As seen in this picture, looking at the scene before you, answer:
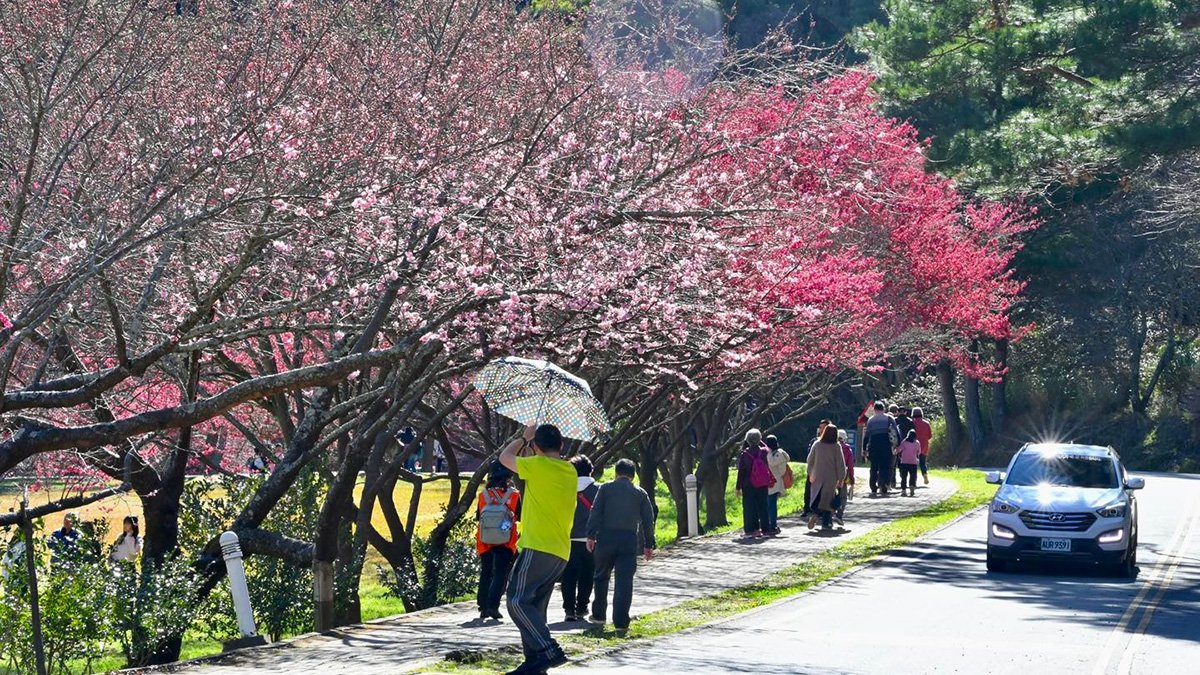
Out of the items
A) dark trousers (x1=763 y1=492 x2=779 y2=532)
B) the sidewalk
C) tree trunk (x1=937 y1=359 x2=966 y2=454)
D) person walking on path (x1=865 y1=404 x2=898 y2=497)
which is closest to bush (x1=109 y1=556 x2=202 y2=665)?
the sidewalk

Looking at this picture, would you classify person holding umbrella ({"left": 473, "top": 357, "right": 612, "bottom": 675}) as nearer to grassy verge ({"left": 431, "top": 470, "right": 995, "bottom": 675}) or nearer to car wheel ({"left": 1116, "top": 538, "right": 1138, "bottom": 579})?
grassy verge ({"left": 431, "top": 470, "right": 995, "bottom": 675})

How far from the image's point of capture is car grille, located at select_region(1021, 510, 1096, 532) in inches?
779

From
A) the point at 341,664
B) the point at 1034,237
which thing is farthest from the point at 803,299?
the point at 1034,237

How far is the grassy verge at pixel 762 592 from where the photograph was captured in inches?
508

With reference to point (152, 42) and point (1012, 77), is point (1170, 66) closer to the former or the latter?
point (1012, 77)

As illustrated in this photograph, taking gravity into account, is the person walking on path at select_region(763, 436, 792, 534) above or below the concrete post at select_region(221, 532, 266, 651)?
above

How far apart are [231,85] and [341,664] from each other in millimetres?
4720

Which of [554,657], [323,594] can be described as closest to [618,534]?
[323,594]

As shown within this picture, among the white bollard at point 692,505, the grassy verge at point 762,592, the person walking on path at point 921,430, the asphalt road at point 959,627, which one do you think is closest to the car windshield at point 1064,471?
the asphalt road at point 959,627

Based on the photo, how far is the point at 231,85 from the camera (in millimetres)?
13578

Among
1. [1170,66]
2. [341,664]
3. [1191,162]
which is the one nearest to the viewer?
[341,664]

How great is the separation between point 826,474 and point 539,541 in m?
14.3

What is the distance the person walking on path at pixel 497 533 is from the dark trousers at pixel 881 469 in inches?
718

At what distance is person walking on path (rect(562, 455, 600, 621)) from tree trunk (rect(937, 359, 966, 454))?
37090mm
